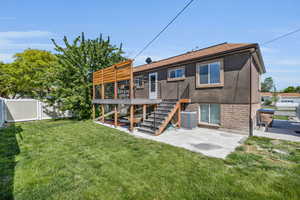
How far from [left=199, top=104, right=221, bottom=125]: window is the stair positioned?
1.70 meters

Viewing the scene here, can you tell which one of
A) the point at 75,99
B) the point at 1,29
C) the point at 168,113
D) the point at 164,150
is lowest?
the point at 164,150

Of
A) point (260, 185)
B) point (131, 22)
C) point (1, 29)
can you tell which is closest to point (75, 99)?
point (131, 22)

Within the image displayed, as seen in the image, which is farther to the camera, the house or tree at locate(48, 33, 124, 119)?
tree at locate(48, 33, 124, 119)

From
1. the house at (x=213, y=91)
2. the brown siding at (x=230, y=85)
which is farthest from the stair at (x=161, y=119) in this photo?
the brown siding at (x=230, y=85)

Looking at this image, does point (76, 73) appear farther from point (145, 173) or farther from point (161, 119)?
point (145, 173)

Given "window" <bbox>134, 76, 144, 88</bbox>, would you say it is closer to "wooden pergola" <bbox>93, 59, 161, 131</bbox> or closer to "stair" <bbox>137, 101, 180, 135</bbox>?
"wooden pergola" <bbox>93, 59, 161, 131</bbox>

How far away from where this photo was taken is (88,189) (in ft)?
8.44

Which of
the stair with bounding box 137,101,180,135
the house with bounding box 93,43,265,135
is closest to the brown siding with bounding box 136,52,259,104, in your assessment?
the house with bounding box 93,43,265,135

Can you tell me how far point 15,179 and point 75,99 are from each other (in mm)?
8450

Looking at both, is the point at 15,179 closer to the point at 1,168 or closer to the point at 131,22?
the point at 1,168

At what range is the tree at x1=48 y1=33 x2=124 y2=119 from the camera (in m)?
10.8

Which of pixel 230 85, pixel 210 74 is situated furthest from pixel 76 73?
pixel 230 85

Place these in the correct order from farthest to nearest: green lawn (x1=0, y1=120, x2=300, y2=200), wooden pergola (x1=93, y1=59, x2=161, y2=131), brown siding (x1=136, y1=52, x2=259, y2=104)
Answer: wooden pergola (x1=93, y1=59, x2=161, y2=131) → brown siding (x1=136, y1=52, x2=259, y2=104) → green lawn (x1=0, y1=120, x2=300, y2=200)

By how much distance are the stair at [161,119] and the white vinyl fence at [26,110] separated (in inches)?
378
